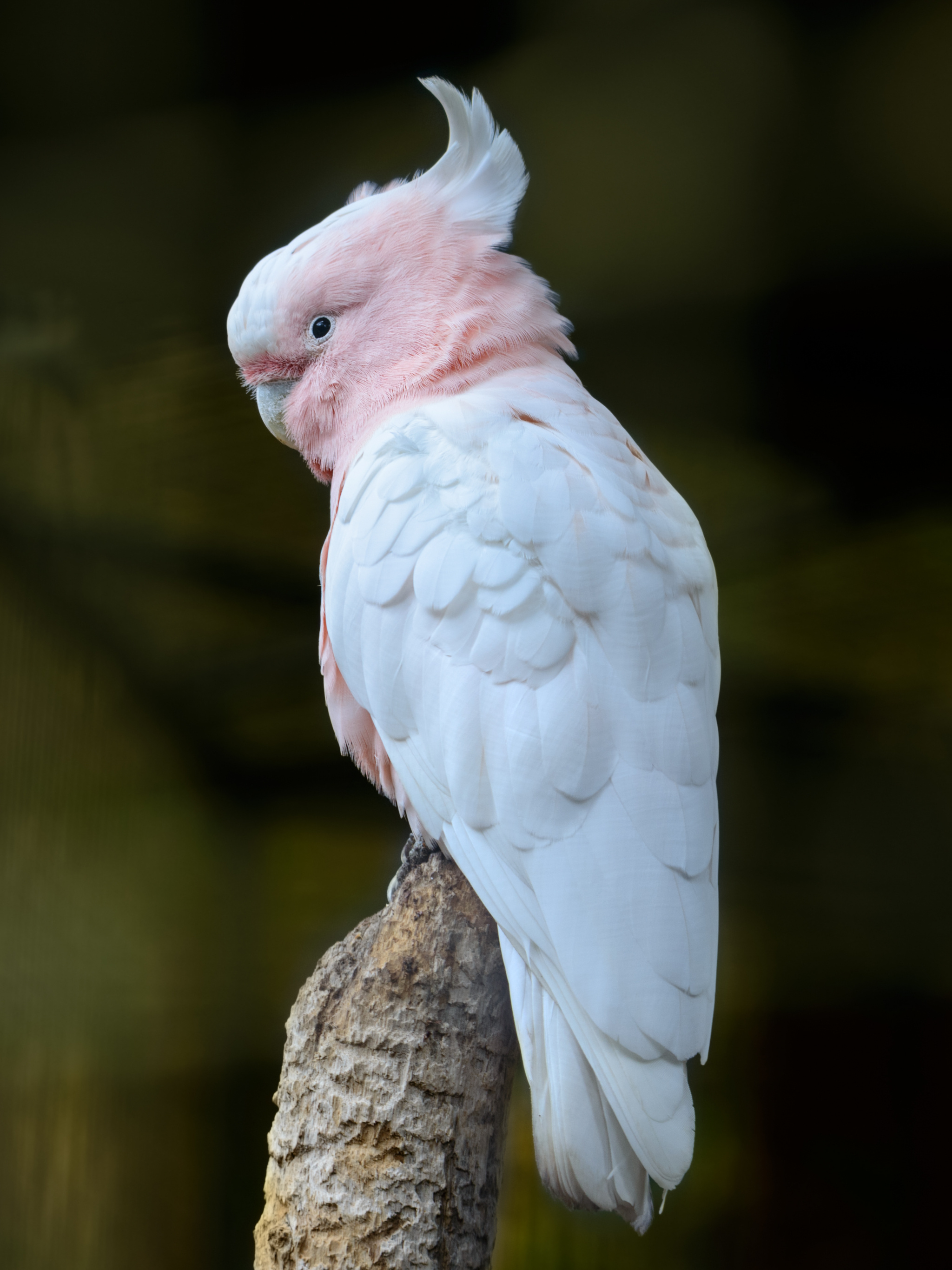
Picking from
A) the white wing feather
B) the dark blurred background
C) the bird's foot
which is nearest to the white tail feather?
the white wing feather

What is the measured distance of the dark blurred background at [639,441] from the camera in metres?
2.61

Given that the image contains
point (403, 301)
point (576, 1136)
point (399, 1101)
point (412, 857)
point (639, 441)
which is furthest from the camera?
point (639, 441)

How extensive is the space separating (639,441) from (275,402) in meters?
1.35

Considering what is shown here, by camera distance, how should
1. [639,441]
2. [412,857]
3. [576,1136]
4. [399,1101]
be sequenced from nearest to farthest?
[576,1136]
[399,1101]
[412,857]
[639,441]

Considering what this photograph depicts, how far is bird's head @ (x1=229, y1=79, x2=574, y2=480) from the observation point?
4.89 feet

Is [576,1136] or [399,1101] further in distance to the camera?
[399,1101]

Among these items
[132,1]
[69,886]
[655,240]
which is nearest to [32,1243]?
[69,886]

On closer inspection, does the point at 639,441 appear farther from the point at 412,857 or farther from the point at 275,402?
the point at 412,857

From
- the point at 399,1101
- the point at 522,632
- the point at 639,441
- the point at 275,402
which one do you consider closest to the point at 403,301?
the point at 275,402

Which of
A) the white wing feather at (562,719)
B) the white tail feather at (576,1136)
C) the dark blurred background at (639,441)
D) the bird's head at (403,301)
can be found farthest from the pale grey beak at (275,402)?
the dark blurred background at (639,441)

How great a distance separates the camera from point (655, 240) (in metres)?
2.71

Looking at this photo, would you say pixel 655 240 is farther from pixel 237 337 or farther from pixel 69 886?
pixel 69 886

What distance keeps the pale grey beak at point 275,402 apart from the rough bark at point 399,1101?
28.3 inches

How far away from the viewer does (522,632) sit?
4.06 feet
